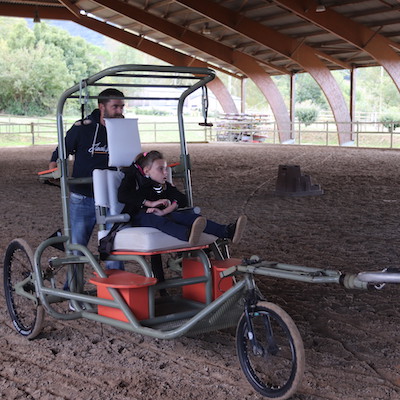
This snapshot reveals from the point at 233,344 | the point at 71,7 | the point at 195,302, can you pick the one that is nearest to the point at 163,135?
the point at 71,7

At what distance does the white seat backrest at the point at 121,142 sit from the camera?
12.1 ft

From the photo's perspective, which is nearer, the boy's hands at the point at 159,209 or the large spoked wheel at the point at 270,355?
the large spoked wheel at the point at 270,355

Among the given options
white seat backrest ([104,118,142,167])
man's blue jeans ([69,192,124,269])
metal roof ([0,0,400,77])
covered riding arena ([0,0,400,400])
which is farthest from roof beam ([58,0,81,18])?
white seat backrest ([104,118,142,167])

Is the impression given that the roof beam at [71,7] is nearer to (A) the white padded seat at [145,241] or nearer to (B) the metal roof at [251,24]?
(B) the metal roof at [251,24]

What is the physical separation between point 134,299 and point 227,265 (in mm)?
572

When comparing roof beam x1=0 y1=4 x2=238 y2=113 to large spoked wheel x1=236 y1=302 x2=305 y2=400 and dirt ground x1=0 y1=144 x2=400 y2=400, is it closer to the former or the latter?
dirt ground x1=0 y1=144 x2=400 y2=400

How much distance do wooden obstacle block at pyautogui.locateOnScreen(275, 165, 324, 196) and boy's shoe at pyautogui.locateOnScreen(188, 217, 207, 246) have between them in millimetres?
6193

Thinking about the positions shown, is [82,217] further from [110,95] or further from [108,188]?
[110,95]

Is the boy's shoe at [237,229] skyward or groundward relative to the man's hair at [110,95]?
groundward

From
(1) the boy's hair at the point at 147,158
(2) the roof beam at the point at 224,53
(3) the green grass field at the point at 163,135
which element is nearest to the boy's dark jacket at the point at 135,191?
(1) the boy's hair at the point at 147,158

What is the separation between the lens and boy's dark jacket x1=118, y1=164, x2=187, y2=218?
3514 millimetres

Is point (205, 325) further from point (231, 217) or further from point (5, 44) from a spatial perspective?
point (5, 44)

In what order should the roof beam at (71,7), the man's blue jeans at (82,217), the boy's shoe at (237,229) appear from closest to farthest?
the boy's shoe at (237,229), the man's blue jeans at (82,217), the roof beam at (71,7)

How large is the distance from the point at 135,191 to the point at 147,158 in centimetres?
20
